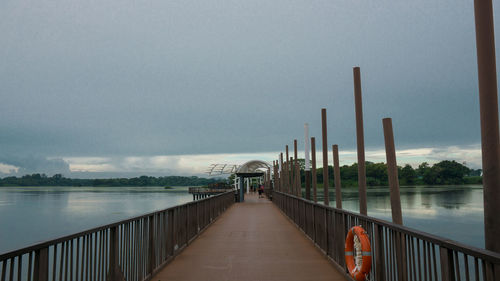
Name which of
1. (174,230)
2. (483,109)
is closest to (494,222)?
(483,109)

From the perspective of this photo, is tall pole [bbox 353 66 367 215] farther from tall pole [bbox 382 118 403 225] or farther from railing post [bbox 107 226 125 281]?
railing post [bbox 107 226 125 281]

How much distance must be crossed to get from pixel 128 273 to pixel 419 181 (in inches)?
4410

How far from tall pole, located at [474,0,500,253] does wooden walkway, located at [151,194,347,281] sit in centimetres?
255

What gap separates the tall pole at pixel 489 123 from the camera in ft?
11.3

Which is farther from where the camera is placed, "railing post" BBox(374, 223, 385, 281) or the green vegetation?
the green vegetation

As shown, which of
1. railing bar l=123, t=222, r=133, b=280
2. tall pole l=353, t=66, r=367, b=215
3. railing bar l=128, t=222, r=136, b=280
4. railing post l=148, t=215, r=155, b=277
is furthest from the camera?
tall pole l=353, t=66, r=367, b=215

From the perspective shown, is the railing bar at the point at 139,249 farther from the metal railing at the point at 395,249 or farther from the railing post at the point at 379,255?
the railing post at the point at 379,255

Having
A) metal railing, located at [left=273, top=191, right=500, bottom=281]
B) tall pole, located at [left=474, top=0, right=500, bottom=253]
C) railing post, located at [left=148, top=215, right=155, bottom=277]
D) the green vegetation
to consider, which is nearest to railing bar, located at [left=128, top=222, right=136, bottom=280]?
railing post, located at [left=148, top=215, right=155, bottom=277]

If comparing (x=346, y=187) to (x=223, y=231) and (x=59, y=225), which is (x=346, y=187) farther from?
(x=223, y=231)

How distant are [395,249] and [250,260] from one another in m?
3.33

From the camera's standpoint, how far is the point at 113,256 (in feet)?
14.3

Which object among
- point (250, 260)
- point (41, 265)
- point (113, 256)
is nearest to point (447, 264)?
point (41, 265)

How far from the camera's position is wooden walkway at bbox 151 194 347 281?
5680 millimetres

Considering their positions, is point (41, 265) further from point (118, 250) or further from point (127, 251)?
point (127, 251)
